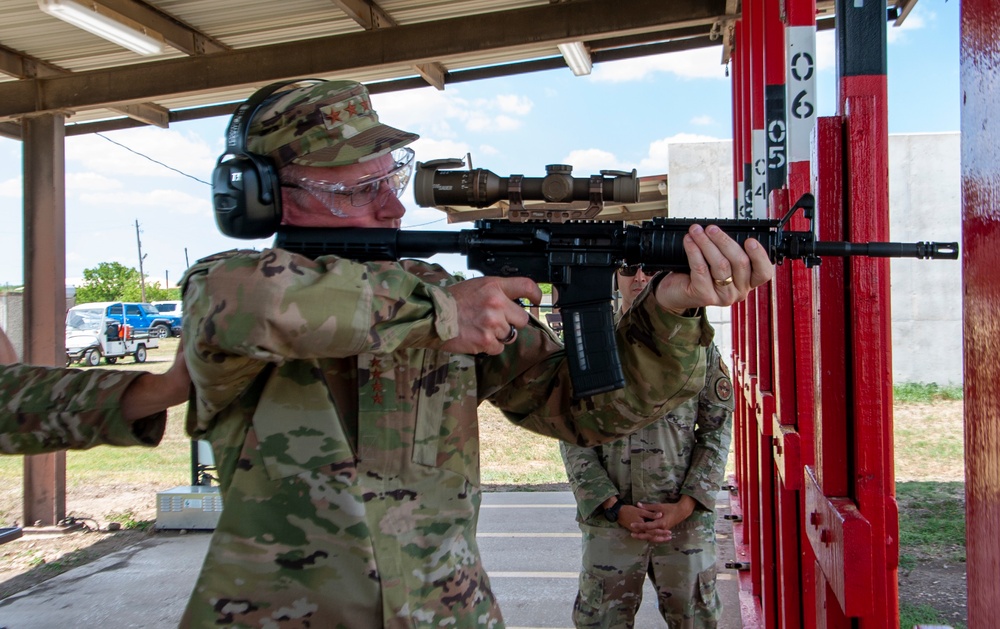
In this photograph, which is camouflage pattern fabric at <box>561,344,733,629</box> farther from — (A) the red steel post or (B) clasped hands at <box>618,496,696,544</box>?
(A) the red steel post

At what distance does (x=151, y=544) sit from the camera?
8.02 meters

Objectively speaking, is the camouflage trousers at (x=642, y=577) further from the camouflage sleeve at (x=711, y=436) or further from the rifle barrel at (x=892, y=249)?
the rifle barrel at (x=892, y=249)

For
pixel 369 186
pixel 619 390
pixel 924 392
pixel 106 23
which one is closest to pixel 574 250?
pixel 619 390

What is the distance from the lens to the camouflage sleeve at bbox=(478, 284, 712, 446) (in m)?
2.02

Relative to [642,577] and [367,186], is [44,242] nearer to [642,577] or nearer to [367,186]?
[642,577]

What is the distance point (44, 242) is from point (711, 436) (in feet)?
23.0

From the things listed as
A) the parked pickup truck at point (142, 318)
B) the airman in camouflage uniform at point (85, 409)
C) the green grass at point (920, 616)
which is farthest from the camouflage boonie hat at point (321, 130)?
the parked pickup truck at point (142, 318)

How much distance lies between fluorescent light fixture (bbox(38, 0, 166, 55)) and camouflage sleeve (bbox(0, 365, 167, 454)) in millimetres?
4346

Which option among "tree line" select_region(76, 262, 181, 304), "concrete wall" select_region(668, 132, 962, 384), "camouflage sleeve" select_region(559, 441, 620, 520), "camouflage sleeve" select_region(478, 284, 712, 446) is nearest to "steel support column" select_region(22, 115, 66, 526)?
"camouflage sleeve" select_region(559, 441, 620, 520)

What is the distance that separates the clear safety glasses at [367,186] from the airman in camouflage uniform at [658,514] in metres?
1.93

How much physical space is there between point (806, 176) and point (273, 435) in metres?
2.04

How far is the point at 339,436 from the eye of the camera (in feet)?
6.14

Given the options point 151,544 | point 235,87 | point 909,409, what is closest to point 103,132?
point 235,87

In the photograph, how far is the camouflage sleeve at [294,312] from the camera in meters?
1.64
